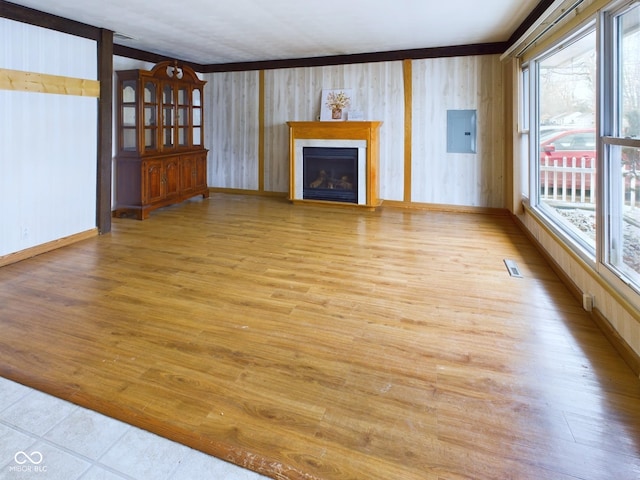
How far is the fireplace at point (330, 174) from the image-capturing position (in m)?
6.75

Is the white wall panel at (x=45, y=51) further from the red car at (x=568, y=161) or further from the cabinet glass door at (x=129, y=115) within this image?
the red car at (x=568, y=161)

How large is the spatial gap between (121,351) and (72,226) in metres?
2.96

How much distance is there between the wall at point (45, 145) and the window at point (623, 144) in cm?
482

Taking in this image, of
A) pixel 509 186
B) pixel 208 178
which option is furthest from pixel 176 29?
pixel 509 186

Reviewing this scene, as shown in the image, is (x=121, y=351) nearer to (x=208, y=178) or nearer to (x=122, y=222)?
(x=122, y=222)

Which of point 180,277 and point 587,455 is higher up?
point 180,277

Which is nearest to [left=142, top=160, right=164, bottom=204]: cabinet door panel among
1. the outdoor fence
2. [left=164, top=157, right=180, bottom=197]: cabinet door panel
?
[left=164, top=157, right=180, bottom=197]: cabinet door panel

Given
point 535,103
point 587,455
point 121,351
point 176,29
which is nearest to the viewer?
point 587,455

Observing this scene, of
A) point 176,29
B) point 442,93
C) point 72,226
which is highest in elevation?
point 176,29

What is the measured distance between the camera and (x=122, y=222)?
5.73 meters

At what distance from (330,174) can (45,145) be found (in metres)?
4.01

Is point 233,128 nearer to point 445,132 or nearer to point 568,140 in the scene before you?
point 445,132

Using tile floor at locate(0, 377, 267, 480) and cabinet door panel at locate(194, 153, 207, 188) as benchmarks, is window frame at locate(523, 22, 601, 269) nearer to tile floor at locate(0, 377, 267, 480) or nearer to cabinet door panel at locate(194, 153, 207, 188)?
tile floor at locate(0, 377, 267, 480)

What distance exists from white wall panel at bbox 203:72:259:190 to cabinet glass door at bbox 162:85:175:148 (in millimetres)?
1548
